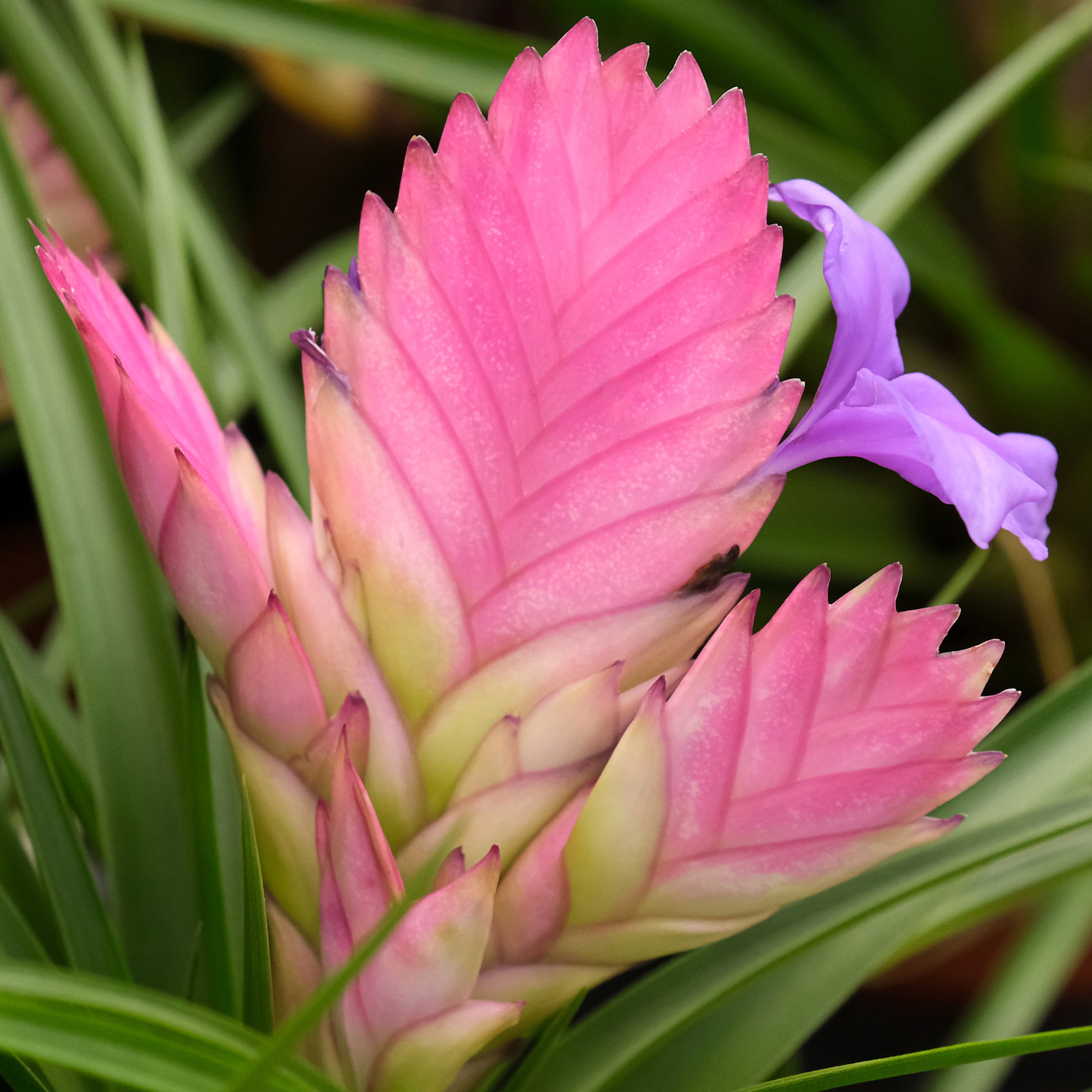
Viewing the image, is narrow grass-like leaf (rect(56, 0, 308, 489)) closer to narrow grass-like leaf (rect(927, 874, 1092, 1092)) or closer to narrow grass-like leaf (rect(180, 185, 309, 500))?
narrow grass-like leaf (rect(180, 185, 309, 500))

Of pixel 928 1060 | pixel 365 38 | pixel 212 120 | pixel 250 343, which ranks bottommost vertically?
pixel 928 1060

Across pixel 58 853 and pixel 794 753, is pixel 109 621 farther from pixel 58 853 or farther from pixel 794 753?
pixel 794 753

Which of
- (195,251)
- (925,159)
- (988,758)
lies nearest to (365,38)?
(195,251)

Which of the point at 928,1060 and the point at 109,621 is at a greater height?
the point at 109,621

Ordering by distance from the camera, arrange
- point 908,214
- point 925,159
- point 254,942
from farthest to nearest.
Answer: point 908,214 < point 925,159 < point 254,942

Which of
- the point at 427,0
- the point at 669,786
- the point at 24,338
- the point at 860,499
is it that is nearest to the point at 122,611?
Result: the point at 24,338

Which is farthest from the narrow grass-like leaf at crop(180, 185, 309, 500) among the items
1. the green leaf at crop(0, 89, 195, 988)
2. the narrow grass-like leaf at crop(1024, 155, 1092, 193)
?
the narrow grass-like leaf at crop(1024, 155, 1092, 193)

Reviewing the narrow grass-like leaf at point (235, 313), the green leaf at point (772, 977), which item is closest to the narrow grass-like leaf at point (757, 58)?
the narrow grass-like leaf at point (235, 313)
